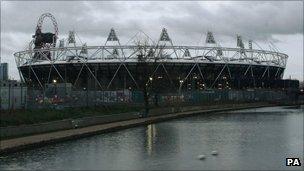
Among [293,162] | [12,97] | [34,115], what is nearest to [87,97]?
[12,97]

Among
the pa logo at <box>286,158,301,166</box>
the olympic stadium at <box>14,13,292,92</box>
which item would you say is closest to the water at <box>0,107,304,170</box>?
the pa logo at <box>286,158,301,166</box>

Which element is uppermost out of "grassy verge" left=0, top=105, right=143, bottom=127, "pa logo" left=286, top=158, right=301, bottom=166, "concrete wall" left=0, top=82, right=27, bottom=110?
"concrete wall" left=0, top=82, right=27, bottom=110

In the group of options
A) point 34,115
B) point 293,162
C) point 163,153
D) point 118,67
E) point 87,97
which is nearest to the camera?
point 293,162

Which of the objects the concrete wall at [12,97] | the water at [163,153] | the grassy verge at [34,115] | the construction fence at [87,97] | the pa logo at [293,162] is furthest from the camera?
the construction fence at [87,97]

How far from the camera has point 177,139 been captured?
32.4 meters

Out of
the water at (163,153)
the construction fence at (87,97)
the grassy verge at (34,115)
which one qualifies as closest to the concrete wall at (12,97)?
the construction fence at (87,97)

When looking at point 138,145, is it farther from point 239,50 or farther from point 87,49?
point 239,50

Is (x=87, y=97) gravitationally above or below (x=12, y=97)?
above

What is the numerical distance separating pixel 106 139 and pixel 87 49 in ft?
405

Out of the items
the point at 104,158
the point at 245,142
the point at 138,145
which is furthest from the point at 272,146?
the point at 104,158

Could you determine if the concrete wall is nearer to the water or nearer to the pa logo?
the water

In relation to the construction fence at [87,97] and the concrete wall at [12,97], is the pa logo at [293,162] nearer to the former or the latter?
the construction fence at [87,97]

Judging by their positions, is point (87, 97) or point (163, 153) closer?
point (163, 153)

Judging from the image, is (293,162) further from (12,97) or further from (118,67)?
(118,67)
